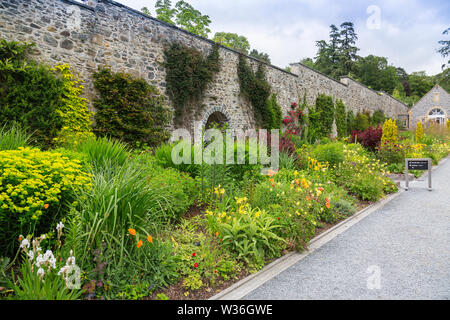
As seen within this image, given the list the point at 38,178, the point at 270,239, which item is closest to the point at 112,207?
the point at 38,178

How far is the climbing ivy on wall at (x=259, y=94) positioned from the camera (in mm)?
11508

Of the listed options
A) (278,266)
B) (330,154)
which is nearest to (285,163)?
(330,154)

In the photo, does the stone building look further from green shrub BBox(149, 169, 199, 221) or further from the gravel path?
green shrub BBox(149, 169, 199, 221)

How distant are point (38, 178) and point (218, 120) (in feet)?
28.7

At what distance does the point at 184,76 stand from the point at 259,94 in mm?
4177

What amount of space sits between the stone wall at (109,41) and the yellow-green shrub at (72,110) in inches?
9.2

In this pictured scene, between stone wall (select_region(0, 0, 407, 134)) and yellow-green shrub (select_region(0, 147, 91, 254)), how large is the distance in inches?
174

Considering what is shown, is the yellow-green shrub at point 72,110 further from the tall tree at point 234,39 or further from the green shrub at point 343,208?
the tall tree at point 234,39

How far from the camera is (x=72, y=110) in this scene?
21.4 feet

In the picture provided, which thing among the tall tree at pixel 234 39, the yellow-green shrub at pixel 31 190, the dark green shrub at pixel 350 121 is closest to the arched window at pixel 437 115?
the dark green shrub at pixel 350 121

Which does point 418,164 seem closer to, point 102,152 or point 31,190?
point 102,152

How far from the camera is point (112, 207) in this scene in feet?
8.41

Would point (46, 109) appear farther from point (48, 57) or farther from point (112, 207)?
point (112, 207)

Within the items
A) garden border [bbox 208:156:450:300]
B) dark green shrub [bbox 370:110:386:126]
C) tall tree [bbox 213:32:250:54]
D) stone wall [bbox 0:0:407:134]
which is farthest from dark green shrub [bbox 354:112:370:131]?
garden border [bbox 208:156:450:300]
